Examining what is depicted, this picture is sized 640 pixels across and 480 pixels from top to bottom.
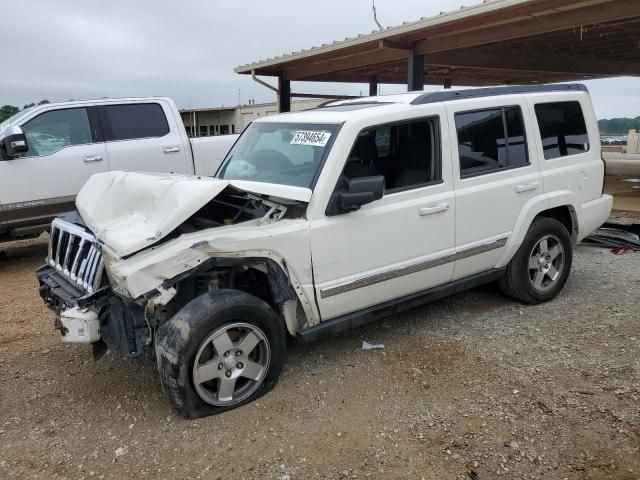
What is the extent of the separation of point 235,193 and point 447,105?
1777mm

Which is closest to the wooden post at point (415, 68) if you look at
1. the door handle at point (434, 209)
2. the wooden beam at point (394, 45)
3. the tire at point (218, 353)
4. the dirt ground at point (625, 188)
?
the wooden beam at point (394, 45)

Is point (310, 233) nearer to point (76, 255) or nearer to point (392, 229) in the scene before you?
point (392, 229)

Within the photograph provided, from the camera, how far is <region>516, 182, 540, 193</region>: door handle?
448 cm

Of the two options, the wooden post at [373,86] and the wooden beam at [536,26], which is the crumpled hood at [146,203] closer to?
the wooden beam at [536,26]

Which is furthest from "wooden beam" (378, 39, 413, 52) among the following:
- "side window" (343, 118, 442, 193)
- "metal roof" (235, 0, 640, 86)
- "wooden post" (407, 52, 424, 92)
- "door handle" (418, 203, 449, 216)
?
"door handle" (418, 203, 449, 216)

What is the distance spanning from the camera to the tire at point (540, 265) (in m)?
4.70

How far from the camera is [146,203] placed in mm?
3414

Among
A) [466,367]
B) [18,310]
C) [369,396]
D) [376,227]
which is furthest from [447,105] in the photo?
[18,310]

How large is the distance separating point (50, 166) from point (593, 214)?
6.33m

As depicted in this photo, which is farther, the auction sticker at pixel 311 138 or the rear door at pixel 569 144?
the rear door at pixel 569 144

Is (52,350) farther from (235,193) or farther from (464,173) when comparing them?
(464,173)

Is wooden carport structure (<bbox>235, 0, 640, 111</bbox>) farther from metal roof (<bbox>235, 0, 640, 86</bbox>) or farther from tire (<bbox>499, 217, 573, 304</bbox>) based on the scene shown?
tire (<bbox>499, 217, 573, 304</bbox>)

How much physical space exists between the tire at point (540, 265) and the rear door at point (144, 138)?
485 centimetres

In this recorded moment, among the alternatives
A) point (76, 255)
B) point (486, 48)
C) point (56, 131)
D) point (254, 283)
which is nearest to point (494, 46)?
point (486, 48)
